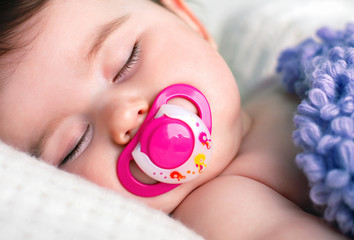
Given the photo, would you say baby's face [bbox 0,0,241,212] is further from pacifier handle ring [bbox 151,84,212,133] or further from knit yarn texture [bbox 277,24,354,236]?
knit yarn texture [bbox 277,24,354,236]

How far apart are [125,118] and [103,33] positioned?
0.21m

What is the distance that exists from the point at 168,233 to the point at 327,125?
1.14 feet

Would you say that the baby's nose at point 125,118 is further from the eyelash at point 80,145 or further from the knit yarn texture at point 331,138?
the knit yarn texture at point 331,138

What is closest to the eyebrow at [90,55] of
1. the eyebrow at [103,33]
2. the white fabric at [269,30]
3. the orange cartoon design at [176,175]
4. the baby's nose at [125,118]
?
the eyebrow at [103,33]

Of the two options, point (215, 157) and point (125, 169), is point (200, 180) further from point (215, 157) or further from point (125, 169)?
point (125, 169)

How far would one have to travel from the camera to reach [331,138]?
2.31 feet

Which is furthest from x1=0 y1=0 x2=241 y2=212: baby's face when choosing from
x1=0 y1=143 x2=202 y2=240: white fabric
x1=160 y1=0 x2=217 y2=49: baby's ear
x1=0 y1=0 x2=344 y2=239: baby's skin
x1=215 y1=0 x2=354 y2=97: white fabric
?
x1=215 y1=0 x2=354 y2=97: white fabric

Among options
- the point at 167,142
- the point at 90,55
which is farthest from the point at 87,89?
the point at 167,142

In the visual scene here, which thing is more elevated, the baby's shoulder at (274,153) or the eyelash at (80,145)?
the eyelash at (80,145)

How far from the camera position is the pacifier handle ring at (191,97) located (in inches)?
33.4

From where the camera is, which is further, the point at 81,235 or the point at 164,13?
the point at 164,13

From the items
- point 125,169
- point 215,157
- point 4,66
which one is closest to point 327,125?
point 215,157

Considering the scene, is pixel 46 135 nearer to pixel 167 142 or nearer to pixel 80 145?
pixel 80 145

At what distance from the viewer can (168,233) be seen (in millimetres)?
632
